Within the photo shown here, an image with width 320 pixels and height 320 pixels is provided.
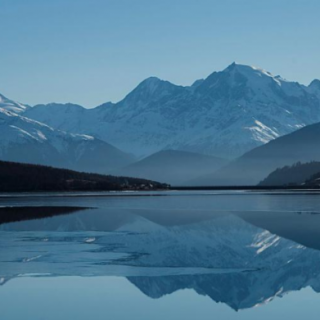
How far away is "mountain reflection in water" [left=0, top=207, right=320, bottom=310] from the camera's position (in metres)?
41.2

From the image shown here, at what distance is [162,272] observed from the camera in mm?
44219

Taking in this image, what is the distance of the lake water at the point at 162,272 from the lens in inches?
1425

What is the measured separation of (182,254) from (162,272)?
7681mm

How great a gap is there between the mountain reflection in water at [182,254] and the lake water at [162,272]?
0.06 metres

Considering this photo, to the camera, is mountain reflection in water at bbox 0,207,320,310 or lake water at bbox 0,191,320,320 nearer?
lake water at bbox 0,191,320,320

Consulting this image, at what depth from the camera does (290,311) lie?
3525 centimetres

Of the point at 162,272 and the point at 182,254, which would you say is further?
the point at 182,254

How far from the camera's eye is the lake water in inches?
1425

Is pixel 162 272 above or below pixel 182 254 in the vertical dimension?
below

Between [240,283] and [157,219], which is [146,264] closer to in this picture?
[240,283]

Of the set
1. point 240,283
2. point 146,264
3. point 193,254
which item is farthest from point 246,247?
point 240,283

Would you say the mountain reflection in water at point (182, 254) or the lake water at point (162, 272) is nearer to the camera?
the lake water at point (162, 272)

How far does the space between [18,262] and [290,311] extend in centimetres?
1941

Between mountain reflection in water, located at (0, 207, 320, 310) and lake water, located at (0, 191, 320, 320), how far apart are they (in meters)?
0.06
